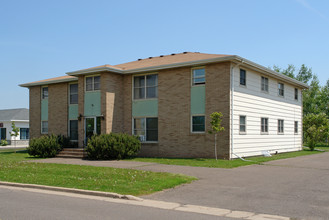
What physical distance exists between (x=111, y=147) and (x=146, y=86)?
16.3ft

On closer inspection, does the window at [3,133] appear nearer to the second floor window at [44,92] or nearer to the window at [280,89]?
the second floor window at [44,92]

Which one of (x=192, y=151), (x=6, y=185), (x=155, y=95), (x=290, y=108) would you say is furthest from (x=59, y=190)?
(x=290, y=108)

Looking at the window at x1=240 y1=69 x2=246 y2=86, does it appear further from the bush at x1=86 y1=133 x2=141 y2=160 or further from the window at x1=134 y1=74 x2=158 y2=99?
the bush at x1=86 y1=133 x2=141 y2=160

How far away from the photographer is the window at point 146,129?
22.4 m

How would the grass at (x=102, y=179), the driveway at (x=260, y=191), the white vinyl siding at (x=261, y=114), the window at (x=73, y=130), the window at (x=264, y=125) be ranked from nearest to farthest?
the driveway at (x=260, y=191), the grass at (x=102, y=179), the white vinyl siding at (x=261, y=114), the window at (x=264, y=125), the window at (x=73, y=130)

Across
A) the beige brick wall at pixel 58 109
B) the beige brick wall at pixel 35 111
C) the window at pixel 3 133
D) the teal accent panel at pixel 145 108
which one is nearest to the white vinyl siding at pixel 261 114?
the teal accent panel at pixel 145 108

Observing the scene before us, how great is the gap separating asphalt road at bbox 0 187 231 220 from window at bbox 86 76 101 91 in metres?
13.8

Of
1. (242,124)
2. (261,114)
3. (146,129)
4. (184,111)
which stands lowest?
(146,129)

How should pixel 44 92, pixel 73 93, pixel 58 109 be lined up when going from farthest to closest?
pixel 44 92 < pixel 58 109 < pixel 73 93

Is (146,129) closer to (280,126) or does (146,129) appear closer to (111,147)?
(111,147)

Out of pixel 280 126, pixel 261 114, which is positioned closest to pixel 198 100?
pixel 261 114

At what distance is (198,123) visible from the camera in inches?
813

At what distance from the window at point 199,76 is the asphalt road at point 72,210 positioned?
1254 cm

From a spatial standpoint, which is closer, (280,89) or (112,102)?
(112,102)
